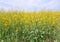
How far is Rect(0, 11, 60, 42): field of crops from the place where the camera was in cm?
696

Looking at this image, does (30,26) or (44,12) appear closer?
(30,26)

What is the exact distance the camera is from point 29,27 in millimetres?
7199

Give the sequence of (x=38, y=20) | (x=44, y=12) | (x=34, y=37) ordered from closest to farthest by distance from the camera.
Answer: (x=34, y=37) → (x=38, y=20) → (x=44, y=12)

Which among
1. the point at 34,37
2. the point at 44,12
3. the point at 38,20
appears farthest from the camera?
the point at 44,12

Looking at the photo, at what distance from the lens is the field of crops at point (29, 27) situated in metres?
6.96

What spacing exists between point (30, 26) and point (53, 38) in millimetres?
764

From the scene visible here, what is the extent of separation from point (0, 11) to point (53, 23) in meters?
1.78

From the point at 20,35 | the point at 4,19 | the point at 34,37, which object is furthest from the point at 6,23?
the point at 34,37

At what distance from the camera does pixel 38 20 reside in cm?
739

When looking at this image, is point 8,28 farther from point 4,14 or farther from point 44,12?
point 44,12

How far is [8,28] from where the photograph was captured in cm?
726

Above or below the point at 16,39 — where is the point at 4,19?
above

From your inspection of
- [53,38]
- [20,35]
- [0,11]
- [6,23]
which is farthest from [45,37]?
[0,11]

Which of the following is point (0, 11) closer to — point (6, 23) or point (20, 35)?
point (6, 23)
